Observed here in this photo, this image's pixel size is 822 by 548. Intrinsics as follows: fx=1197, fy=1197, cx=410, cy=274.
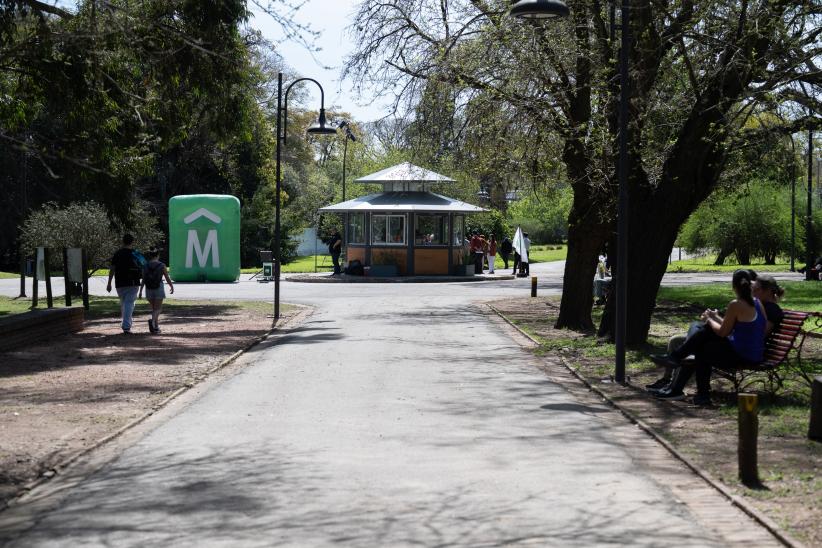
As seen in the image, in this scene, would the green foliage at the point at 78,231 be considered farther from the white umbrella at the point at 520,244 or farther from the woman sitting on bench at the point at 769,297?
the woman sitting on bench at the point at 769,297

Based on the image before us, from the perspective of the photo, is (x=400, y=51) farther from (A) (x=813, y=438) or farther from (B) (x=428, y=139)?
(A) (x=813, y=438)

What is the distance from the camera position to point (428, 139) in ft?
76.4

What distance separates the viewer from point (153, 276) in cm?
2166

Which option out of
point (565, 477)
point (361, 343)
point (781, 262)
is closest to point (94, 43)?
point (361, 343)

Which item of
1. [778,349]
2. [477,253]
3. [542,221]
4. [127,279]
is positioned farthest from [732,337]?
[542,221]

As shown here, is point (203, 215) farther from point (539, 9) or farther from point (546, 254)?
point (546, 254)

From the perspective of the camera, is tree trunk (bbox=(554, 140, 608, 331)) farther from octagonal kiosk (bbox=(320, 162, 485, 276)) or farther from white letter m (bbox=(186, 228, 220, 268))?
white letter m (bbox=(186, 228, 220, 268))

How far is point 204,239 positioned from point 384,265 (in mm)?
7074

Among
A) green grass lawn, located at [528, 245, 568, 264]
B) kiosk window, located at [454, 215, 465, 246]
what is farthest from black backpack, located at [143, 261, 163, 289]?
green grass lawn, located at [528, 245, 568, 264]

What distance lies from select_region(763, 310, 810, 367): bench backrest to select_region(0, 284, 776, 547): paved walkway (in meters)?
1.79

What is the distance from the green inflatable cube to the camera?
44.8 m

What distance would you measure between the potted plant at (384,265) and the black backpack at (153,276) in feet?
82.2

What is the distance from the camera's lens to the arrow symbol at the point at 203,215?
4509cm

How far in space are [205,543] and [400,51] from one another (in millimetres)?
17942
